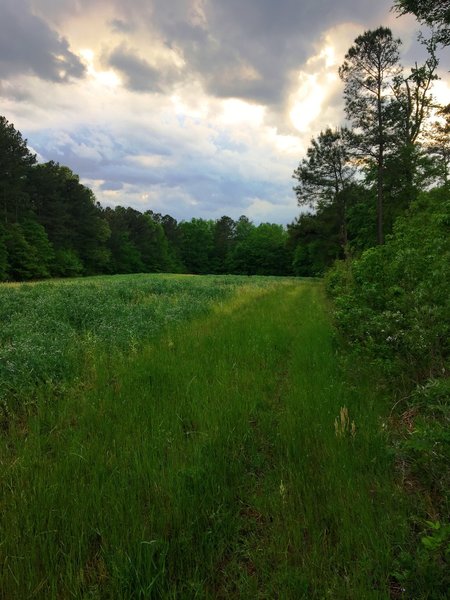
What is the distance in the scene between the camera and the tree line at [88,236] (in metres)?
47.7

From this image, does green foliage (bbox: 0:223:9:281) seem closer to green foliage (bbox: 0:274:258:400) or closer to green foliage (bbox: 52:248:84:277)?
green foliage (bbox: 52:248:84:277)

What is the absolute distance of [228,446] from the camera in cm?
341

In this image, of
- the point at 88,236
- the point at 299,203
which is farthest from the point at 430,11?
the point at 88,236

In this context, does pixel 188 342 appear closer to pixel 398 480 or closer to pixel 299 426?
pixel 299 426

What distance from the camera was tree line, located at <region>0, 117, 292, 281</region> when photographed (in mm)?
47688

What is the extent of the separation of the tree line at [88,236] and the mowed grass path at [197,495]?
47786 millimetres

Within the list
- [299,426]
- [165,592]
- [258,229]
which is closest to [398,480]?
[299,426]

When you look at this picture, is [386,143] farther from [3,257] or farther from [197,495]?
[3,257]

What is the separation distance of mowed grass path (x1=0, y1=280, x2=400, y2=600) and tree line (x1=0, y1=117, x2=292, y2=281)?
4779cm

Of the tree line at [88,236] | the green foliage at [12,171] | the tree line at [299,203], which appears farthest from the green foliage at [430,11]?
the green foliage at [12,171]

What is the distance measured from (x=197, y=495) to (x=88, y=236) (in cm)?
6867

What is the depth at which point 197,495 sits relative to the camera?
2.66 metres

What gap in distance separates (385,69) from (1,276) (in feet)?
149

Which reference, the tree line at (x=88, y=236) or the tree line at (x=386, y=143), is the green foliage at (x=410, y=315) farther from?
the tree line at (x=88, y=236)
